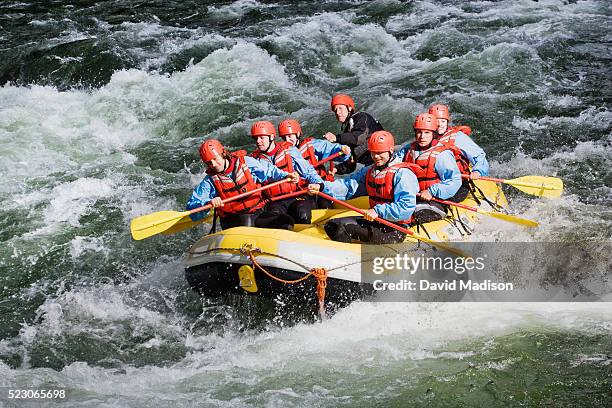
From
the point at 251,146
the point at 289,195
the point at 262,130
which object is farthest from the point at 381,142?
the point at 251,146

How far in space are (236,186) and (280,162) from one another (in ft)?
2.28

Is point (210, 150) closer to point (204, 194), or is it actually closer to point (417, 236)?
point (204, 194)

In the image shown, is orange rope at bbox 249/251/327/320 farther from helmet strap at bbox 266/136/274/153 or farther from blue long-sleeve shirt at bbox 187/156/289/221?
helmet strap at bbox 266/136/274/153

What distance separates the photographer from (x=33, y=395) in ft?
21.7

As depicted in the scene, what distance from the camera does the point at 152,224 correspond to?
7.62m

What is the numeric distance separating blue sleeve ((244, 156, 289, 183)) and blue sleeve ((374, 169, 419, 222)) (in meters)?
1.16

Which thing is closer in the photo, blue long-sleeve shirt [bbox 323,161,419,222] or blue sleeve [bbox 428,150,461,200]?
blue long-sleeve shirt [bbox 323,161,419,222]

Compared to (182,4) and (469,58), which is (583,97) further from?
(182,4)

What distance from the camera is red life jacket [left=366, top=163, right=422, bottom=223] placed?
7.06 m

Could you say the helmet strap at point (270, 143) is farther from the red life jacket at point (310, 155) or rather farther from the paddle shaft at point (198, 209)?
the red life jacket at point (310, 155)

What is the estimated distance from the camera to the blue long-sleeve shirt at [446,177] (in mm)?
7590

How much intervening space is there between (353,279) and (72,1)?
11908mm

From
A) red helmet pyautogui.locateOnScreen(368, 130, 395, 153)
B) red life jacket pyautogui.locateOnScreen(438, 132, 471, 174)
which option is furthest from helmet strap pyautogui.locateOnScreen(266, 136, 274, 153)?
red life jacket pyautogui.locateOnScreen(438, 132, 471, 174)

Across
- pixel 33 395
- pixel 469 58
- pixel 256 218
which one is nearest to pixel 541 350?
pixel 256 218
